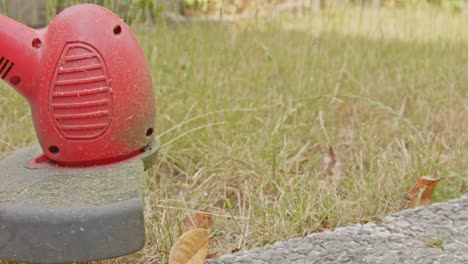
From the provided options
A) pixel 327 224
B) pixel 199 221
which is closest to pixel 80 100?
pixel 199 221

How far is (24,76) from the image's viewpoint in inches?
Answer: 61.4

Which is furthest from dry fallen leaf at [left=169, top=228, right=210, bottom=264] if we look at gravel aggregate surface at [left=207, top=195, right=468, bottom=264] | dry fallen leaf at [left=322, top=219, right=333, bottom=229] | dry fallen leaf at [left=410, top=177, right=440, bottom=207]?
dry fallen leaf at [left=410, top=177, right=440, bottom=207]

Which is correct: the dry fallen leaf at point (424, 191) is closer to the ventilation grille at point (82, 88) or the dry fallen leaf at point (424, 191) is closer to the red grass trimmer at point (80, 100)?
the red grass trimmer at point (80, 100)

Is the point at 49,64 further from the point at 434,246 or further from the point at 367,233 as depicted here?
the point at 434,246

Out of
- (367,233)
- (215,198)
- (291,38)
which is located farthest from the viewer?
(291,38)

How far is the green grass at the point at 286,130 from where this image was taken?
182 cm

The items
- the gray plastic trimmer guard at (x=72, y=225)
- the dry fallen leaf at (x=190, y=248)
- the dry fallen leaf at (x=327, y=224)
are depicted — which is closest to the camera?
the gray plastic trimmer guard at (x=72, y=225)

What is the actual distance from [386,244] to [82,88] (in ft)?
2.42

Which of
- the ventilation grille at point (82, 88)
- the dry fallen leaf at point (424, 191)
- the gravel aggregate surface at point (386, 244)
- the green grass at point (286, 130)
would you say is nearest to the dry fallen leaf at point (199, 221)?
the green grass at point (286, 130)

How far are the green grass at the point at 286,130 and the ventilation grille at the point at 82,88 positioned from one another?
0.98ft

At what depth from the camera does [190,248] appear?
1.51m

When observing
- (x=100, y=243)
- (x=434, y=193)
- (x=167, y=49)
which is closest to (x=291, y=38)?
(x=167, y=49)

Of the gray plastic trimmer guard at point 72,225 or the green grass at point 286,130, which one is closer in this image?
the gray plastic trimmer guard at point 72,225

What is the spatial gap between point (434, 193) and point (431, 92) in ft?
2.72
